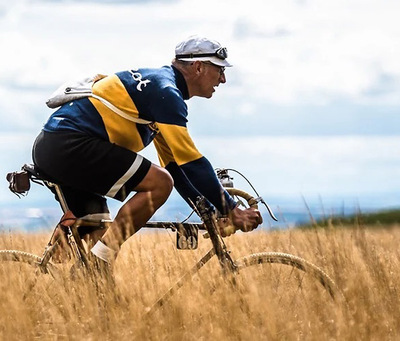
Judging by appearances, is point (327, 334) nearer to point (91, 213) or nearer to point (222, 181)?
point (222, 181)

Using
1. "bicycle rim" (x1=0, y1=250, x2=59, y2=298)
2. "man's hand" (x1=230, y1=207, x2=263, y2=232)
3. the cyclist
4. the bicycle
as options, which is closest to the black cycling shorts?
the cyclist

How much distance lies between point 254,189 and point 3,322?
1.77m

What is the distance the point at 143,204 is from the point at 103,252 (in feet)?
1.29

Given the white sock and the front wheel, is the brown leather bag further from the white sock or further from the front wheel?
the front wheel

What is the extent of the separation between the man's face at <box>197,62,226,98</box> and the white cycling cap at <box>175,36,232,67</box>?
0.16 feet

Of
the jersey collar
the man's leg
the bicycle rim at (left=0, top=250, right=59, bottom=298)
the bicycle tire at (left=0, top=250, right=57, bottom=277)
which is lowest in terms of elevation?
the bicycle rim at (left=0, top=250, right=59, bottom=298)

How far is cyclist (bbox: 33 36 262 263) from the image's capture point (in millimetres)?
5969

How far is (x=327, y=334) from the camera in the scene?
5777mm

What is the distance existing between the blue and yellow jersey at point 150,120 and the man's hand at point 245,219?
0.22ft

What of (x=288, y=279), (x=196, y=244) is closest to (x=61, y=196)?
(x=196, y=244)

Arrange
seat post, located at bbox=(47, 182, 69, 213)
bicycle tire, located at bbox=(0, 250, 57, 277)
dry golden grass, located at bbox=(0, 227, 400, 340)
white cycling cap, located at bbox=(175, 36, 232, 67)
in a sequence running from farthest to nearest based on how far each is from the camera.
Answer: bicycle tire, located at bbox=(0, 250, 57, 277)
seat post, located at bbox=(47, 182, 69, 213)
white cycling cap, located at bbox=(175, 36, 232, 67)
dry golden grass, located at bbox=(0, 227, 400, 340)

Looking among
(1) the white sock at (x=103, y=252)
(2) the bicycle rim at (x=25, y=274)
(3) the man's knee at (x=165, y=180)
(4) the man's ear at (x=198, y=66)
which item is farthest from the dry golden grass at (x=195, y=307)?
(4) the man's ear at (x=198, y=66)

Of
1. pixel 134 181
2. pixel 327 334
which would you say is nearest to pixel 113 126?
pixel 134 181

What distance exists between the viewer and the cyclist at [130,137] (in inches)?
235
